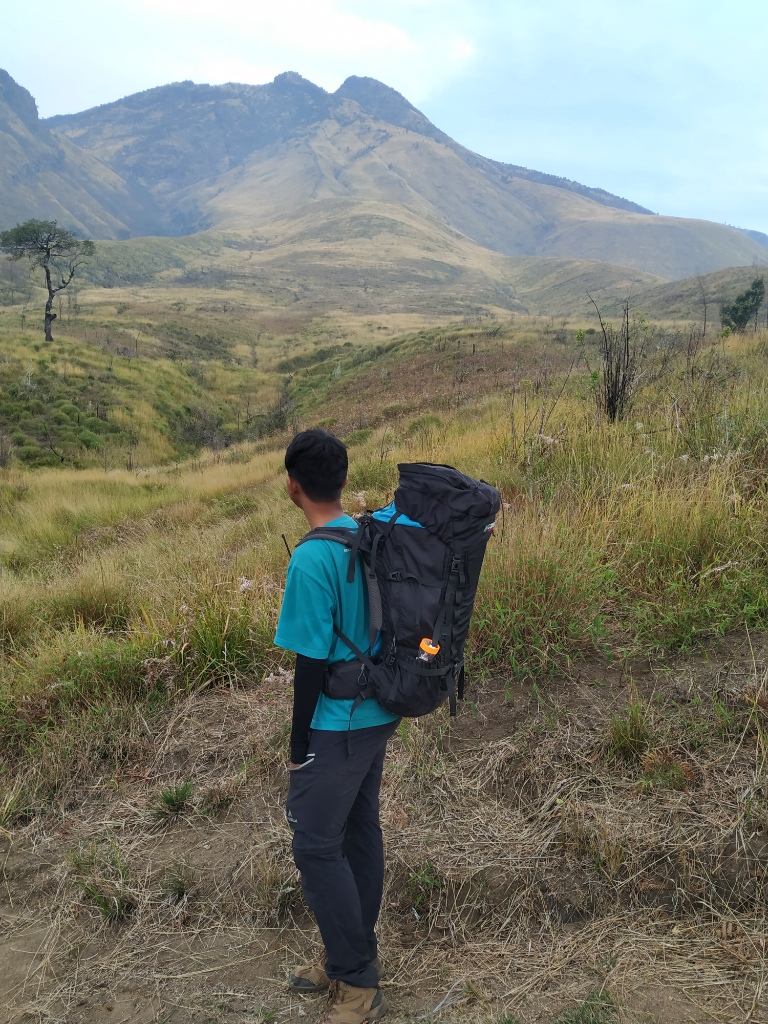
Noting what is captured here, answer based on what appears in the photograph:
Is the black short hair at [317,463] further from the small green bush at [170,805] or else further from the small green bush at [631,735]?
the small green bush at [170,805]

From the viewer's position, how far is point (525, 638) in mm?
3375

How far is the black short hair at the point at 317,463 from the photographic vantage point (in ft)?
5.84

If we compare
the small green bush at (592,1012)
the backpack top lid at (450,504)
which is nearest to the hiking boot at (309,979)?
the small green bush at (592,1012)

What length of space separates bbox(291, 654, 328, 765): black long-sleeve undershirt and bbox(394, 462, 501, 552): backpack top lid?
0.52m

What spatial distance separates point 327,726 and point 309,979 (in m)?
1.01

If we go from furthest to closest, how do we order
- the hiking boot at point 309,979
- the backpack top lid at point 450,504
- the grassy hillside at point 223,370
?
the grassy hillside at point 223,370 → the hiking boot at point 309,979 → the backpack top lid at point 450,504

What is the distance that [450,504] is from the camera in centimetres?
167

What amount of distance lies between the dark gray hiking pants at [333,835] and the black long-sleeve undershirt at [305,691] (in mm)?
58

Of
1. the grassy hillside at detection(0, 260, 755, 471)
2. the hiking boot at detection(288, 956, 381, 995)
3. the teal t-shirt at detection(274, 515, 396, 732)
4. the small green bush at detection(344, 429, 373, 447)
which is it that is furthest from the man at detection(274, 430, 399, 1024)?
the grassy hillside at detection(0, 260, 755, 471)

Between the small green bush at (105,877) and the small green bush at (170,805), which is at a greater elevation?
the small green bush at (170,805)

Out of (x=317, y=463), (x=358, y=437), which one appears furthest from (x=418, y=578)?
(x=358, y=437)

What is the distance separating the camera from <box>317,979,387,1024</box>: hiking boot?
6.23 ft

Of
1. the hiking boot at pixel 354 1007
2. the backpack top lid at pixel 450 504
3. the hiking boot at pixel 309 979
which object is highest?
the backpack top lid at pixel 450 504

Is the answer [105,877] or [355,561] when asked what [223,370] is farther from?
[355,561]
